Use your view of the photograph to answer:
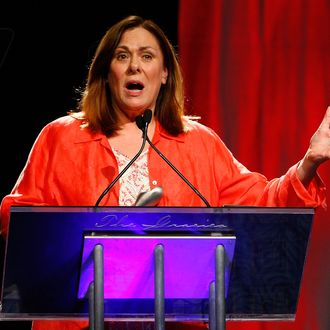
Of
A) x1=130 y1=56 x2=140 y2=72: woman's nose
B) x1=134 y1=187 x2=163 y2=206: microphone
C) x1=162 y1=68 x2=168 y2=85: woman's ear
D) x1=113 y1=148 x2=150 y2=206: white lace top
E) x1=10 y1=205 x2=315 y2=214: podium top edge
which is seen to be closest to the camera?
x1=10 y1=205 x2=315 y2=214: podium top edge

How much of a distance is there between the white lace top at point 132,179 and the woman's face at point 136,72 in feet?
0.58

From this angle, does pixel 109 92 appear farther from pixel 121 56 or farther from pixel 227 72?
pixel 227 72

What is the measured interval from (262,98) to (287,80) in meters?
0.14

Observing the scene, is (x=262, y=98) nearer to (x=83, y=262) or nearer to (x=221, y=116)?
(x=221, y=116)

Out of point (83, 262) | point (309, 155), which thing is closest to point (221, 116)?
point (309, 155)

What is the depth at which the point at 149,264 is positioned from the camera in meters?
2.11

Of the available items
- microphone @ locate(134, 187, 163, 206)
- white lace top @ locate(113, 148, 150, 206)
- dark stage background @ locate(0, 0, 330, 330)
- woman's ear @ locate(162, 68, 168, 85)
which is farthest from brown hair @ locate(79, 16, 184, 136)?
dark stage background @ locate(0, 0, 330, 330)

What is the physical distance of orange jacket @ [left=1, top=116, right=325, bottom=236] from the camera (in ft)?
9.12

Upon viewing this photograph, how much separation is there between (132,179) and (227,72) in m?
1.30

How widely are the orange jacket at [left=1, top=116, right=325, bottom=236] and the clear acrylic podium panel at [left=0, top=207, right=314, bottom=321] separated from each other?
0.54 meters

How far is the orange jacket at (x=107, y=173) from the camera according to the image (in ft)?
9.12

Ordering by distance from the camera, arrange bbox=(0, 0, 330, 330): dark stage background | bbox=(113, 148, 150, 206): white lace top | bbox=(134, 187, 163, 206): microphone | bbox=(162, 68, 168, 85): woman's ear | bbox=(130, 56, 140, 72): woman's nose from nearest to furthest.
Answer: bbox=(134, 187, 163, 206): microphone, bbox=(113, 148, 150, 206): white lace top, bbox=(130, 56, 140, 72): woman's nose, bbox=(162, 68, 168, 85): woman's ear, bbox=(0, 0, 330, 330): dark stage background

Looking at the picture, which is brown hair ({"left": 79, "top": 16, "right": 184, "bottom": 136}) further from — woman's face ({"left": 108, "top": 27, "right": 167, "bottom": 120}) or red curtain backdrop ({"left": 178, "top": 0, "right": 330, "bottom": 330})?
red curtain backdrop ({"left": 178, "top": 0, "right": 330, "bottom": 330})

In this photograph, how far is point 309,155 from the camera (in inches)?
97.8
